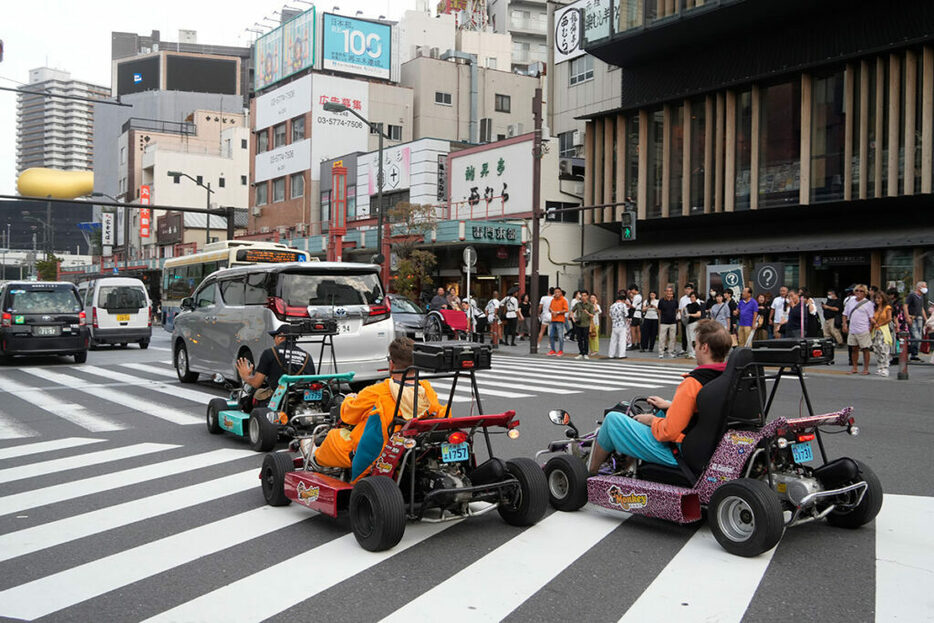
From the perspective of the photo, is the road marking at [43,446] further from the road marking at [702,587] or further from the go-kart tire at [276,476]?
the road marking at [702,587]

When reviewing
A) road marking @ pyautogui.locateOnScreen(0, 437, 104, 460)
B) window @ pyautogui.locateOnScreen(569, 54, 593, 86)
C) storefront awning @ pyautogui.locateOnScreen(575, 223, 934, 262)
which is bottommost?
road marking @ pyautogui.locateOnScreen(0, 437, 104, 460)

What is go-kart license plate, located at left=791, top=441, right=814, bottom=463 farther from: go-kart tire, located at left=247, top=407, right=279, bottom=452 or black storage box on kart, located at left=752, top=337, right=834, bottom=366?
go-kart tire, located at left=247, top=407, right=279, bottom=452

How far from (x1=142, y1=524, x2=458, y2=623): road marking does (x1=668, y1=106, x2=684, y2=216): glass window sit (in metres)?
26.9

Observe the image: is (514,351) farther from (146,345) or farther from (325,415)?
(325,415)

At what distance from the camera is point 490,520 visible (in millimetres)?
6156

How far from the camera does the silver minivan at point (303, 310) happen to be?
470 inches

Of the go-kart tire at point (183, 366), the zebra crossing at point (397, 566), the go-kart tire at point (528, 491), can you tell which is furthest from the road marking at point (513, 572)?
the go-kart tire at point (183, 366)

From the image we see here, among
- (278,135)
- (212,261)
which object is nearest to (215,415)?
(212,261)

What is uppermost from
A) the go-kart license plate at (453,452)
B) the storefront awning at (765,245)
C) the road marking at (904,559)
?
the storefront awning at (765,245)

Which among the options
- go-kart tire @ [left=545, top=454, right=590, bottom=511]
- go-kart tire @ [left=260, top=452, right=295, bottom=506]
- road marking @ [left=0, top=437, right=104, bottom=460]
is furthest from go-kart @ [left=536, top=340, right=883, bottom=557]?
road marking @ [left=0, top=437, right=104, bottom=460]

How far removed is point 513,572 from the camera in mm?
4957

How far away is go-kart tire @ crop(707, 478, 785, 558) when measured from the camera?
196 inches

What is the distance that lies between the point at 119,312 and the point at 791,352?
75.8 ft

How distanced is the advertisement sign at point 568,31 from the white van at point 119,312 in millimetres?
23750
